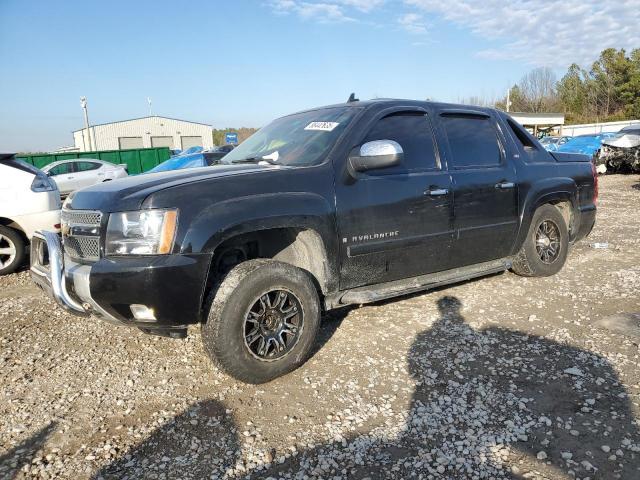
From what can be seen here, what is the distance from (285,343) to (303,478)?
1049 millimetres

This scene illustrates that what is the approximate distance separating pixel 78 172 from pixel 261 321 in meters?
15.0

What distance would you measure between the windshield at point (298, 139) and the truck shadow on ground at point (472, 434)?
170 cm

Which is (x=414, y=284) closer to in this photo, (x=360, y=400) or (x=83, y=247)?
(x=360, y=400)

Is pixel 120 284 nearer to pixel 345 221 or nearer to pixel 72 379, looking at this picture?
pixel 72 379

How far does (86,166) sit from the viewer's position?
52.5 ft

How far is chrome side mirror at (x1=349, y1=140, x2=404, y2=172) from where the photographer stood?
3254mm

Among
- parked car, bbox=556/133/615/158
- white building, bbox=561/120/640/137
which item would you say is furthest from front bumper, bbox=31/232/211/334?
white building, bbox=561/120/640/137

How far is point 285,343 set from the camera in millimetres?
3127

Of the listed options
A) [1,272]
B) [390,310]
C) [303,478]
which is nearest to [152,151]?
[1,272]

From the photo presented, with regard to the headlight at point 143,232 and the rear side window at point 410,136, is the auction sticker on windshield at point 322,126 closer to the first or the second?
the rear side window at point 410,136

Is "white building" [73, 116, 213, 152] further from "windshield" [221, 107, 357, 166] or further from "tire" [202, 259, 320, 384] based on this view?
"tire" [202, 259, 320, 384]

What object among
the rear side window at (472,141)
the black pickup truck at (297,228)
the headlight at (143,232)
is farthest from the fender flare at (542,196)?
the headlight at (143,232)

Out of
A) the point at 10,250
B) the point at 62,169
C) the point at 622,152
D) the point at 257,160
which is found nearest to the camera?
the point at 257,160

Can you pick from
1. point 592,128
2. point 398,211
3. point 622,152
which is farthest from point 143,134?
point 398,211
